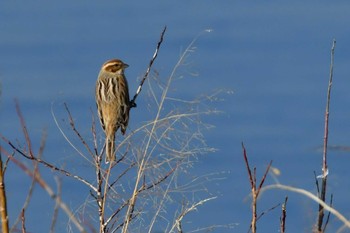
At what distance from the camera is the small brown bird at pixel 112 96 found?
5241mm

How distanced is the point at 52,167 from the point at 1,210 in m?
1.03

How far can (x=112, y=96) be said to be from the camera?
5801 millimetres

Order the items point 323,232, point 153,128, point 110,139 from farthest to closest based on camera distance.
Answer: point 110,139, point 153,128, point 323,232

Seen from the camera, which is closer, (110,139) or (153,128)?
(153,128)

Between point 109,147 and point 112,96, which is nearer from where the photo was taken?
point 109,147

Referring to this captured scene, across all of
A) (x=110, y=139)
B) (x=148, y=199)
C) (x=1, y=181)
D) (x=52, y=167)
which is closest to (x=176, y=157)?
(x=148, y=199)

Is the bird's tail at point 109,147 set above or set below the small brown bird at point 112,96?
below

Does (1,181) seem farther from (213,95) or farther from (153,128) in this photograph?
(213,95)

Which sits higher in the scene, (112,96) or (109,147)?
(112,96)

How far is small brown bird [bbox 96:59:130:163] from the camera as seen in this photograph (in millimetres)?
5241

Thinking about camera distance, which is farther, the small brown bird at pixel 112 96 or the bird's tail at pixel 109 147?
the small brown bird at pixel 112 96

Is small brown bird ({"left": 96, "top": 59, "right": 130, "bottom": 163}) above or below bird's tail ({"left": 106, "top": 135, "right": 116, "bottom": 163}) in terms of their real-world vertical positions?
above

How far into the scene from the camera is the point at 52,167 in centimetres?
363

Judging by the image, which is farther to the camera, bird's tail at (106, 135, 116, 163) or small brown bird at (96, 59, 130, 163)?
small brown bird at (96, 59, 130, 163)
